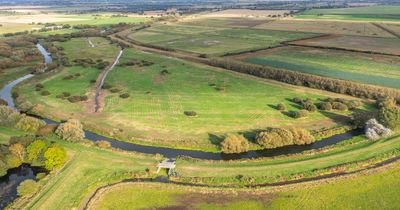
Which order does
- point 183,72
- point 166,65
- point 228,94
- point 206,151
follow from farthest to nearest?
point 166,65 < point 183,72 < point 228,94 < point 206,151

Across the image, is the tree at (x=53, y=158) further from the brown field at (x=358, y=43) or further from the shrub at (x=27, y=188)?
the brown field at (x=358, y=43)

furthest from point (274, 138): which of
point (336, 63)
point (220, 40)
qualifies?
point (220, 40)

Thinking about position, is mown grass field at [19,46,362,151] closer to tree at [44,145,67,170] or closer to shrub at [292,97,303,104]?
shrub at [292,97,303,104]

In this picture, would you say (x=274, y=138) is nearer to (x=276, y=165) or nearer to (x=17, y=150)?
(x=276, y=165)

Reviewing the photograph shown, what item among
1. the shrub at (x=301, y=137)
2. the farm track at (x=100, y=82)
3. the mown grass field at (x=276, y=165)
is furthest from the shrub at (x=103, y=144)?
the shrub at (x=301, y=137)

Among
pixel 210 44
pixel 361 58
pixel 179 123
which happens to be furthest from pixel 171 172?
pixel 210 44

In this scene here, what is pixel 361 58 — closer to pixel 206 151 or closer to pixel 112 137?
pixel 206 151
